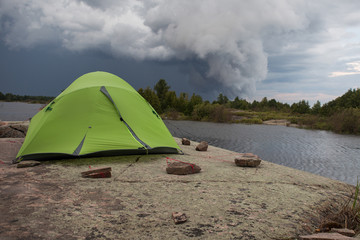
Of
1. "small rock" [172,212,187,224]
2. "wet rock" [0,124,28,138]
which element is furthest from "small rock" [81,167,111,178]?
"wet rock" [0,124,28,138]

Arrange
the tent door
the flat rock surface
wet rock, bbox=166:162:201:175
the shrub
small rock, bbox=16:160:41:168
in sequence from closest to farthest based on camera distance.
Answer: the flat rock surface → wet rock, bbox=166:162:201:175 → small rock, bbox=16:160:41:168 → the tent door → the shrub

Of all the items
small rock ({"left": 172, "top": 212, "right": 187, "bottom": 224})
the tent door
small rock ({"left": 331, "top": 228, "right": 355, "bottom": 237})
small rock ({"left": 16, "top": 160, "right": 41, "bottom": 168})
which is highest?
the tent door

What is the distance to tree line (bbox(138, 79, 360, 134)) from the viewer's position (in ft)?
112

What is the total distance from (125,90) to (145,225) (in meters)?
5.65

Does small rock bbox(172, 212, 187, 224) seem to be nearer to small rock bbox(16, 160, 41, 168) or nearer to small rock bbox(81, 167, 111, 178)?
small rock bbox(81, 167, 111, 178)

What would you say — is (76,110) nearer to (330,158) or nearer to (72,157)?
(72,157)

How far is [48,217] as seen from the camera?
323 cm

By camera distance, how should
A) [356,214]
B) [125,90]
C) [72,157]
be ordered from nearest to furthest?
[356,214] < [72,157] < [125,90]

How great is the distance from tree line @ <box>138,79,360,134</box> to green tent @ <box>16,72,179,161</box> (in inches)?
1315

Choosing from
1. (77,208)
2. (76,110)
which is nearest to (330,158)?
(76,110)

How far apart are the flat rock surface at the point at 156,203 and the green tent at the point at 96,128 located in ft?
2.33

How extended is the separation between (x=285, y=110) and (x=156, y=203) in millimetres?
74385

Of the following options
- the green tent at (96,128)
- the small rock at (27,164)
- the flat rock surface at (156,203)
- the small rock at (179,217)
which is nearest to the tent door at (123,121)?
the green tent at (96,128)

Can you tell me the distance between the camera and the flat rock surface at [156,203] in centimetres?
301
